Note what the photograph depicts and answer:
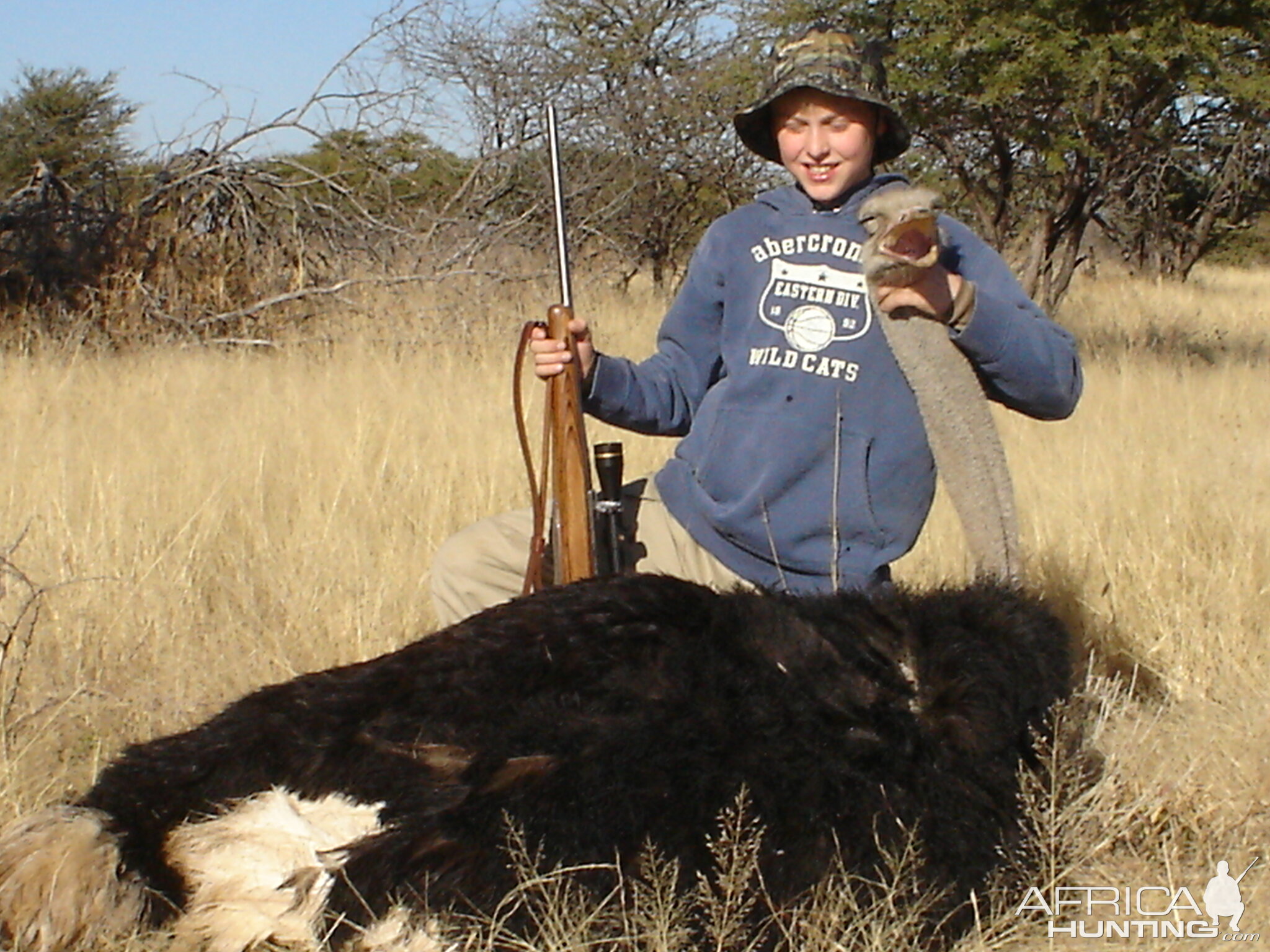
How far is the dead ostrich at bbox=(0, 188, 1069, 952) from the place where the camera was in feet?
6.69

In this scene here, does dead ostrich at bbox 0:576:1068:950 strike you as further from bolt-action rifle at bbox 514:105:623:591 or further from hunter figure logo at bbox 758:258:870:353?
hunter figure logo at bbox 758:258:870:353

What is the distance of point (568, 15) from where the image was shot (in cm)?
1549

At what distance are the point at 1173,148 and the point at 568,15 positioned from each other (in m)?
7.10

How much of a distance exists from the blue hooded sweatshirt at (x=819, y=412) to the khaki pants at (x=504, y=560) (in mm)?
55

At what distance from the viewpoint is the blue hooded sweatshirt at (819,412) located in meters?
3.09

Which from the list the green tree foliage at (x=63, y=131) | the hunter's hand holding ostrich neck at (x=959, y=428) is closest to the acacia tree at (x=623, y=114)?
the green tree foliage at (x=63, y=131)

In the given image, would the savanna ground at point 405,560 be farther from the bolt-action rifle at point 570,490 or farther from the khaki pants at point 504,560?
the bolt-action rifle at point 570,490

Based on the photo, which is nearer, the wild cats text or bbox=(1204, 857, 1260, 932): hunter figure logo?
bbox=(1204, 857, 1260, 932): hunter figure logo

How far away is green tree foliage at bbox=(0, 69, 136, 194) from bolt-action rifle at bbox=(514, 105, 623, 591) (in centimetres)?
774

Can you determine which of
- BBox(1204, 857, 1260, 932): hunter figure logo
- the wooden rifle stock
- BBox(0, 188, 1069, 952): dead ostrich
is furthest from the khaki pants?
BBox(1204, 857, 1260, 932): hunter figure logo

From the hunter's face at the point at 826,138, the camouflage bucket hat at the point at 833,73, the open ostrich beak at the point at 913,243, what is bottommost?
the open ostrich beak at the point at 913,243

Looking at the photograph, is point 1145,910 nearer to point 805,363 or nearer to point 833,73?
point 805,363

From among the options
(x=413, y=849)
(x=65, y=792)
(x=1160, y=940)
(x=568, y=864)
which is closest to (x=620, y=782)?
(x=568, y=864)

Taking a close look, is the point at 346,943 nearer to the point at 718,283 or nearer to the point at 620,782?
the point at 620,782
